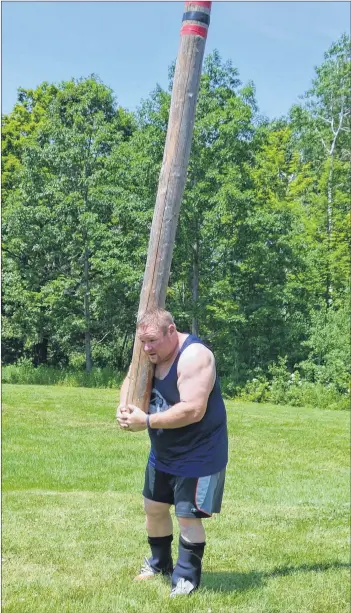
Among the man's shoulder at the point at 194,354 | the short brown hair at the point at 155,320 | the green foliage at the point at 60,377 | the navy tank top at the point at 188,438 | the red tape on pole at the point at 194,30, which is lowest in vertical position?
the green foliage at the point at 60,377

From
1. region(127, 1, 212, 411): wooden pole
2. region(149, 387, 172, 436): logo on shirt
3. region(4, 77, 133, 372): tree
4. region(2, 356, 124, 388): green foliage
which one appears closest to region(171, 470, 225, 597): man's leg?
region(149, 387, 172, 436): logo on shirt

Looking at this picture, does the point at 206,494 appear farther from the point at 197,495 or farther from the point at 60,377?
the point at 60,377

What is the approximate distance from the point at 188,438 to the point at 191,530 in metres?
0.56

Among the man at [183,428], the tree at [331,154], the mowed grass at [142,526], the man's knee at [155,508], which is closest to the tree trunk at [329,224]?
the tree at [331,154]

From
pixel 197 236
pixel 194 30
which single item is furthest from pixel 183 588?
pixel 197 236

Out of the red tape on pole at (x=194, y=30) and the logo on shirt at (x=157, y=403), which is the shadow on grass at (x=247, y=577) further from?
the red tape on pole at (x=194, y=30)

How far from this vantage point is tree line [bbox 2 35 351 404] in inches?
1006

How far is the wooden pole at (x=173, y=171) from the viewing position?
4094 millimetres

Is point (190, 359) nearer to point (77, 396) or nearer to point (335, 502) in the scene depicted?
point (335, 502)

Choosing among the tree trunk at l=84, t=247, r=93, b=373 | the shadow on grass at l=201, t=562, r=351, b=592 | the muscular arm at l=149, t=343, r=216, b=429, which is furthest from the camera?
the tree trunk at l=84, t=247, r=93, b=373

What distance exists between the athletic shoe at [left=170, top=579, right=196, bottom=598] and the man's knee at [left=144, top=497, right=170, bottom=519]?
1.35ft

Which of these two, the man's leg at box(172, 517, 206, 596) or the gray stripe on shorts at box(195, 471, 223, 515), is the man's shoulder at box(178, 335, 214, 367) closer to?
the gray stripe on shorts at box(195, 471, 223, 515)

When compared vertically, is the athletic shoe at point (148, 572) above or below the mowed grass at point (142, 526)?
above

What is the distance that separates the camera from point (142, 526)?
6.39 m
